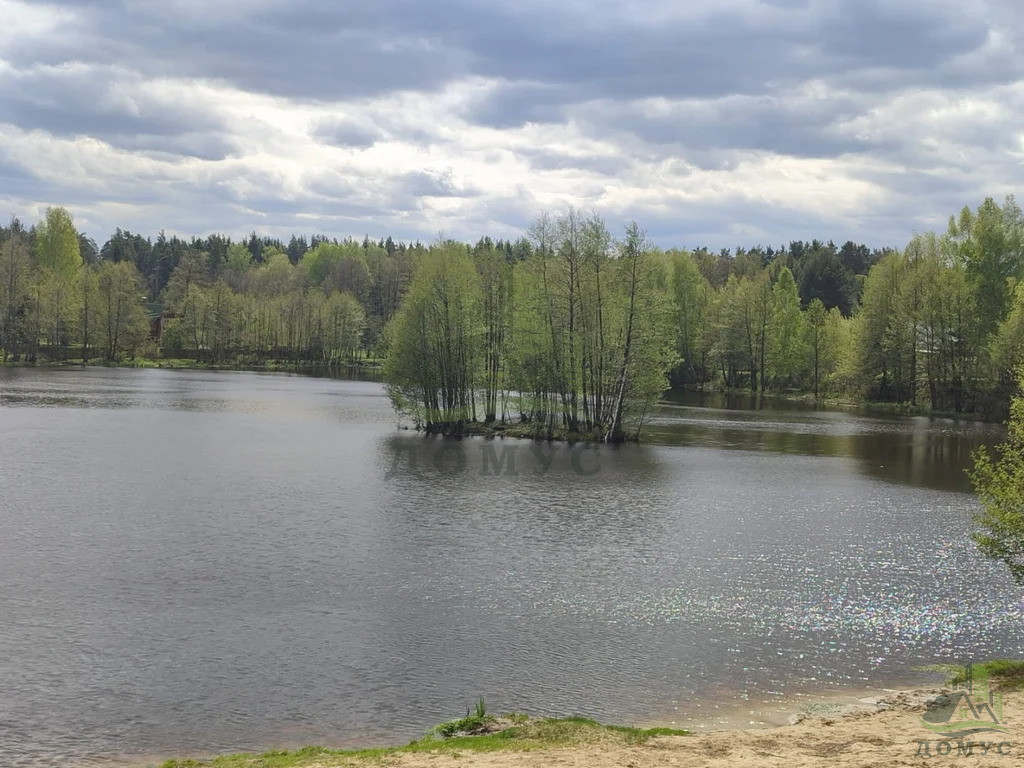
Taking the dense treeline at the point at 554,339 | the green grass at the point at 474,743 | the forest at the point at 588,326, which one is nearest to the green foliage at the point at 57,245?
the forest at the point at 588,326

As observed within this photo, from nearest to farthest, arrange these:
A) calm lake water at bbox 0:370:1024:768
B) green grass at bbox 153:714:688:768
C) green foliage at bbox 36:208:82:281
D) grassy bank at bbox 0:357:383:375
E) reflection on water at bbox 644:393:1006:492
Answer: green grass at bbox 153:714:688:768 → calm lake water at bbox 0:370:1024:768 → reflection on water at bbox 644:393:1006:492 → grassy bank at bbox 0:357:383:375 → green foliage at bbox 36:208:82:281

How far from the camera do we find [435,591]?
78.9 ft

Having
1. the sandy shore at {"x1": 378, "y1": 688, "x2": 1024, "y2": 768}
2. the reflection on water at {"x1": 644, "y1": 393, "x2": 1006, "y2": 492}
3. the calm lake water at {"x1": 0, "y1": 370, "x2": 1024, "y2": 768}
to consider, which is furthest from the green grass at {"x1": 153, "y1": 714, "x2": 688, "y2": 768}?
the reflection on water at {"x1": 644, "y1": 393, "x2": 1006, "y2": 492}

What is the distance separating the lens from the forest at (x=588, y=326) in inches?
2434

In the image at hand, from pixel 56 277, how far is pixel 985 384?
143 m

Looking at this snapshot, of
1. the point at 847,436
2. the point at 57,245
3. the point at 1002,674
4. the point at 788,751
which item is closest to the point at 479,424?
the point at 847,436

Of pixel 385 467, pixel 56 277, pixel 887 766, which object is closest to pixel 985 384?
pixel 385 467

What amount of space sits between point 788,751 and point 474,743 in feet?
15.7

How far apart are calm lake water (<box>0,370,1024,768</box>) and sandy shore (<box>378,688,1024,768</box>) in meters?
2.45

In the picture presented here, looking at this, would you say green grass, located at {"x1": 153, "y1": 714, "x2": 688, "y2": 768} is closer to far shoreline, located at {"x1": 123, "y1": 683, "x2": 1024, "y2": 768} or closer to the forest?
far shoreline, located at {"x1": 123, "y1": 683, "x2": 1024, "y2": 768}

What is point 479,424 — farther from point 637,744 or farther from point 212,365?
point 212,365

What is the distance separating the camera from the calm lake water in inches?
665

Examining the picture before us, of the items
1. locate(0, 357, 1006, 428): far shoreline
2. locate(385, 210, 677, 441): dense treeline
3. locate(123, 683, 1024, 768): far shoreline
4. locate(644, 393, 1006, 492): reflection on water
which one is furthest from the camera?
locate(0, 357, 1006, 428): far shoreline

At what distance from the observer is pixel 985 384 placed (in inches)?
3302
